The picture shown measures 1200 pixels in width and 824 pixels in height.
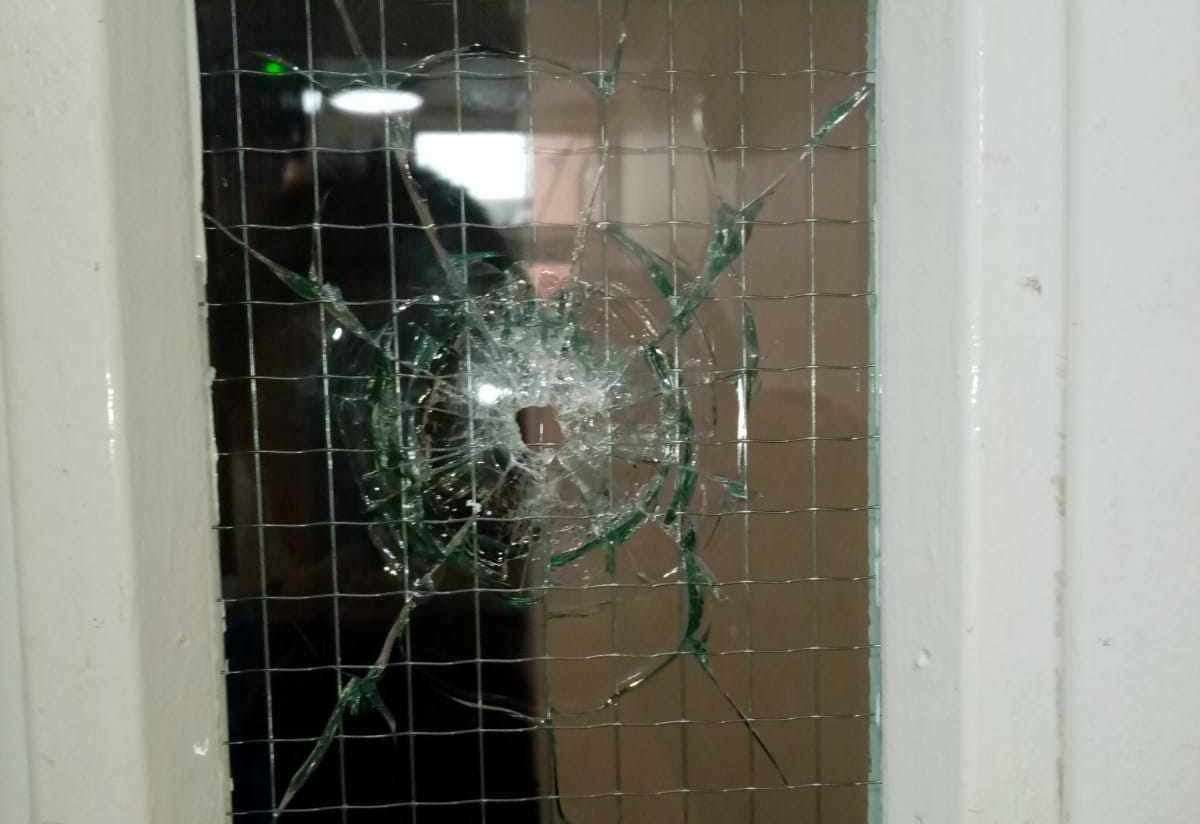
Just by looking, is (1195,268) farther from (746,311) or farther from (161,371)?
(161,371)

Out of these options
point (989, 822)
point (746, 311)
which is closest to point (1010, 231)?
point (746, 311)

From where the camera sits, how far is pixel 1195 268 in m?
0.62

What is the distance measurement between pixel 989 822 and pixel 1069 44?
0.57m

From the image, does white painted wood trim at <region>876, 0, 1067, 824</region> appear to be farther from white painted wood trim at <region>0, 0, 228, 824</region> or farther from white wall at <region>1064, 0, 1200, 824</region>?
white painted wood trim at <region>0, 0, 228, 824</region>

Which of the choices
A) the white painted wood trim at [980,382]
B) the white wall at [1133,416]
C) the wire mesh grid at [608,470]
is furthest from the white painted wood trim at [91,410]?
the white wall at [1133,416]

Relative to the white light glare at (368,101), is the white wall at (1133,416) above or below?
below

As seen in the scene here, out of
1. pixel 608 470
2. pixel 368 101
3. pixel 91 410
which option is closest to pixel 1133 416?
pixel 608 470

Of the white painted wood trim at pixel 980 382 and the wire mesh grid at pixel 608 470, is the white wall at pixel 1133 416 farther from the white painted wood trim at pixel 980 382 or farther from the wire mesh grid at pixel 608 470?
the wire mesh grid at pixel 608 470

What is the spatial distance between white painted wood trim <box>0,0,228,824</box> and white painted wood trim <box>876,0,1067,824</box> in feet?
1.85

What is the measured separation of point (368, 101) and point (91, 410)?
0.31m

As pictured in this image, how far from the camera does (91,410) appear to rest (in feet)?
1.97

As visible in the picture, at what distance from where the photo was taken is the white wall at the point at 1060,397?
61cm

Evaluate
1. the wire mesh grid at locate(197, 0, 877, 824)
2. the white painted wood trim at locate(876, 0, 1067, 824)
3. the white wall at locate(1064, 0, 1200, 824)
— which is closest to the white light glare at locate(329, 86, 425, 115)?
the wire mesh grid at locate(197, 0, 877, 824)

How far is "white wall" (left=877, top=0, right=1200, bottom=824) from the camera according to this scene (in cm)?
61
